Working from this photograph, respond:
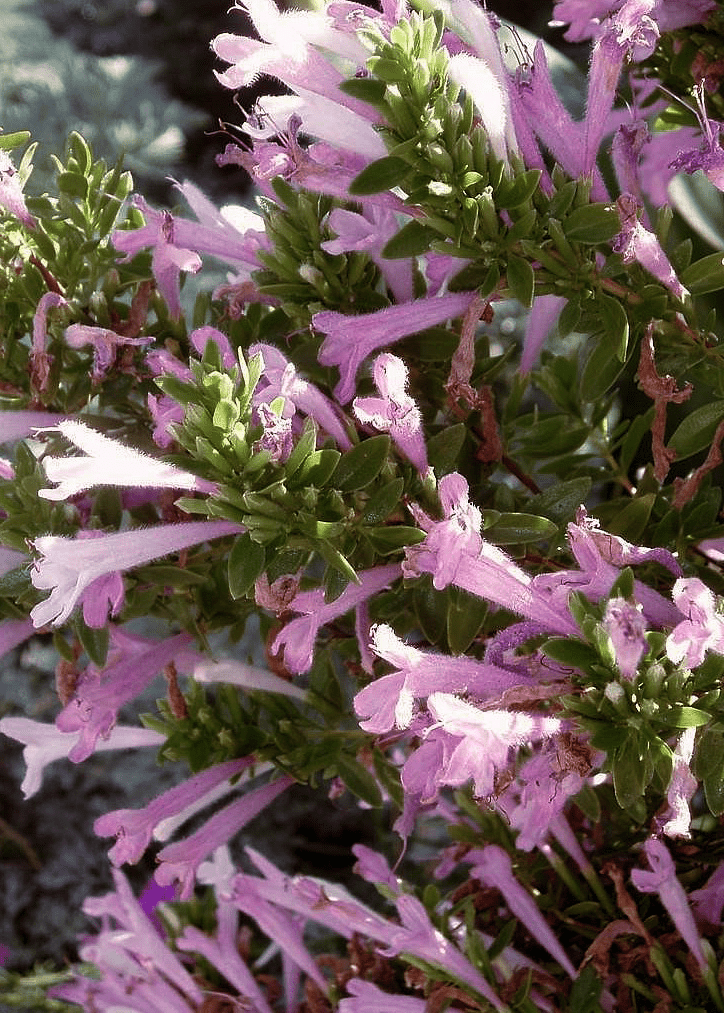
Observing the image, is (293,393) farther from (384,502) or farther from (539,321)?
(539,321)

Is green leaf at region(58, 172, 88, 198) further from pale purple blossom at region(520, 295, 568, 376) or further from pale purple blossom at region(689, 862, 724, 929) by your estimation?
pale purple blossom at region(689, 862, 724, 929)

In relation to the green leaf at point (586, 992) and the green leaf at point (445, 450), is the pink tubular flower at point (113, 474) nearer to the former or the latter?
the green leaf at point (445, 450)

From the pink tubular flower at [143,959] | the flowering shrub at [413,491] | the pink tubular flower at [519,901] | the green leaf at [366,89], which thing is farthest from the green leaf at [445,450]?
the pink tubular flower at [143,959]

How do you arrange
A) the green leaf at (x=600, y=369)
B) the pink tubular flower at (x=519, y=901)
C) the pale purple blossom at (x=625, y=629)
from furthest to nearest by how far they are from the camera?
the pink tubular flower at (x=519, y=901), the green leaf at (x=600, y=369), the pale purple blossom at (x=625, y=629)

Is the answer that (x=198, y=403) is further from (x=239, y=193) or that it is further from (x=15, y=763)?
(x=239, y=193)

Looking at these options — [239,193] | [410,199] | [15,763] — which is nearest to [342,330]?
[410,199]

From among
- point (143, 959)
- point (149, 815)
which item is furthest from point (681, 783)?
point (143, 959)
